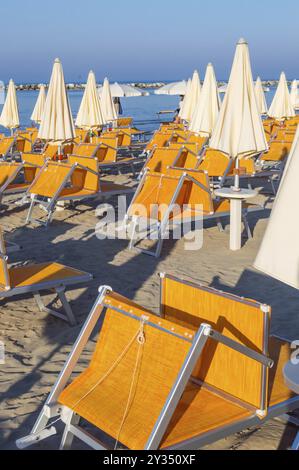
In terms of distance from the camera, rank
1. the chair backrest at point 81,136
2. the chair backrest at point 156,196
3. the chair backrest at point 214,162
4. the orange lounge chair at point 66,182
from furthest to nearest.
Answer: the chair backrest at point 81,136
the chair backrest at point 214,162
the orange lounge chair at point 66,182
the chair backrest at point 156,196

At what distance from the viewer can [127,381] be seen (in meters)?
2.64

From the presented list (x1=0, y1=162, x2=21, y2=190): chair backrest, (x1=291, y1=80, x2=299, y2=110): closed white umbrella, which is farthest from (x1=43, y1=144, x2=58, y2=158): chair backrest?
(x1=291, y1=80, x2=299, y2=110): closed white umbrella

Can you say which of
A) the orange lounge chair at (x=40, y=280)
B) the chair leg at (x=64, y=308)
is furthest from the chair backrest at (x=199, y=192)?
the chair leg at (x=64, y=308)

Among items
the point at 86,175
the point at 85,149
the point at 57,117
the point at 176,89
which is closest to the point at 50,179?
the point at 86,175

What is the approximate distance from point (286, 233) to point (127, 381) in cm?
116

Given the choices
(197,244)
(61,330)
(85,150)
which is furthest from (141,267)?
(85,150)

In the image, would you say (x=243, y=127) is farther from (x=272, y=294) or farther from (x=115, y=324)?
(x=115, y=324)

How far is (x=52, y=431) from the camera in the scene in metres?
2.68

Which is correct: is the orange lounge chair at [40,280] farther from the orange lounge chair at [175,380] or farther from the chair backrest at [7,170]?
the chair backrest at [7,170]

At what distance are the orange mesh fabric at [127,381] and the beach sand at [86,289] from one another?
1.13 ft

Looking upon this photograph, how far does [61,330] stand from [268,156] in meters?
6.59

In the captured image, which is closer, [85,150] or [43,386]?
[43,386]

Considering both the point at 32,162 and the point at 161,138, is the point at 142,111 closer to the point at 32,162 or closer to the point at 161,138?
the point at 161,138

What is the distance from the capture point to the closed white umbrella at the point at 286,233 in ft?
5.92
